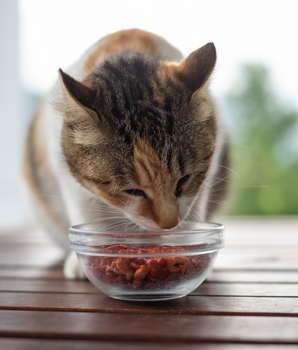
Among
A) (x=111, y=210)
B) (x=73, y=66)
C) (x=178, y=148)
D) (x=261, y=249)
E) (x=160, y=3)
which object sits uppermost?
(x=160, y=3)

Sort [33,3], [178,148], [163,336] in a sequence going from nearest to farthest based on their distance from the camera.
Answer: [163,336], [178,148], [33,3]

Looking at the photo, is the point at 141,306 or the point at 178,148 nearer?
the point at 141,306

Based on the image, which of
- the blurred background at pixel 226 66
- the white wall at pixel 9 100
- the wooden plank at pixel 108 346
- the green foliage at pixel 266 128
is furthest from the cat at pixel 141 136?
the green foliage at pixel 266 128

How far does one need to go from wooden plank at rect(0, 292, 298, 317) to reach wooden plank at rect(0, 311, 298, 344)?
0.11 feet

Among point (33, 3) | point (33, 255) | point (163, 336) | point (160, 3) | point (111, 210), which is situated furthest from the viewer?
point (33, 3)

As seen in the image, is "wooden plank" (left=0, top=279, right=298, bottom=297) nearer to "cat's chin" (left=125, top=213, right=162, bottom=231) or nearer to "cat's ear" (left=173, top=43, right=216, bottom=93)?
"cat's chin" (left=125, top=213, right=162, bottom=231)

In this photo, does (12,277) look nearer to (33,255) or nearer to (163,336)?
(33,255)

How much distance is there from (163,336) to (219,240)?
1.18ft

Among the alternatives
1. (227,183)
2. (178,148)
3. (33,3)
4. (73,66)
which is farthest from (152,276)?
(33,3)

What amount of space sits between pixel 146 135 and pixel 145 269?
1.30 feet

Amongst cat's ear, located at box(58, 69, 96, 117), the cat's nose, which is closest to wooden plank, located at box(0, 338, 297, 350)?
the cat's nose

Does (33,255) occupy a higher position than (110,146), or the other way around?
(110,146)

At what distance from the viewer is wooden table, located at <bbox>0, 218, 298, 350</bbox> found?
88cm

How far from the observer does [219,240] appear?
1146mm
